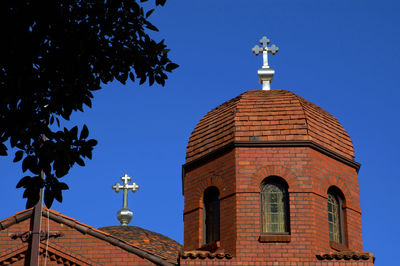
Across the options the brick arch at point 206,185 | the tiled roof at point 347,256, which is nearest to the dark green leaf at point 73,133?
the tiled roof at point 347,256

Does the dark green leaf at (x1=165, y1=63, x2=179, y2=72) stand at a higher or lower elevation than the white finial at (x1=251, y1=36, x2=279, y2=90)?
lower

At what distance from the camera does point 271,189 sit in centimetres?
1725

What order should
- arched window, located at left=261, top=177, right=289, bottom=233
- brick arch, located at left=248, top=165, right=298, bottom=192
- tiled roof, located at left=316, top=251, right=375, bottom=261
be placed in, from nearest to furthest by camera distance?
tiled roof, located at left=316, top=251, right=375, bottom=261, arched window, located at left=261, top=177, right=289, bottom=233, brick arch, located at left=248, top=165, right=298, bottom=192

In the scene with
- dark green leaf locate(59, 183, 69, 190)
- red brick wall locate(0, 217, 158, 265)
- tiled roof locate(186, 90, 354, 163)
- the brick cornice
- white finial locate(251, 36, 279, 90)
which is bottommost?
dark green leaf locate(59, 183, 69, 190)

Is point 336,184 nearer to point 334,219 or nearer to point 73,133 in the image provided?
point 334,219

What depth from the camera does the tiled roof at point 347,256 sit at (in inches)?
633

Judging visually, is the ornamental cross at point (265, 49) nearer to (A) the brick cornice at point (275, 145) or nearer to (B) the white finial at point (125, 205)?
(A) the brick cornice at point (275, 145)

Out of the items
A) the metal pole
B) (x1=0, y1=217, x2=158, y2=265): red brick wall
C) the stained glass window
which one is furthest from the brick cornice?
the metal pole

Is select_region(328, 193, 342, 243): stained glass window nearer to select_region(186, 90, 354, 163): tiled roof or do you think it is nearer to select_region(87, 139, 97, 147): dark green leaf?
select_region(186, 90, 354, 163): tiled roof

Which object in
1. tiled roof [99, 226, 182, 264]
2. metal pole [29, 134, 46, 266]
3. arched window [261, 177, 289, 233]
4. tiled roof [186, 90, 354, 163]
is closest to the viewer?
metal pole [29, 134, 46, 266]

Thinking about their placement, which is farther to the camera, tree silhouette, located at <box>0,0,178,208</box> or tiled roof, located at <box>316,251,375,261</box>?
tiled roof, located at <box>316,251,375,261</box>

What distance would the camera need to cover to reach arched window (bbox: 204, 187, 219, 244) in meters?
17.4

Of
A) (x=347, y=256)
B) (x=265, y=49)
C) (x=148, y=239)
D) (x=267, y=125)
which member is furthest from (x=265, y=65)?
(x=347, y=256)

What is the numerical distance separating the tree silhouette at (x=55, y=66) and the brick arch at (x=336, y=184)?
8797 mm
